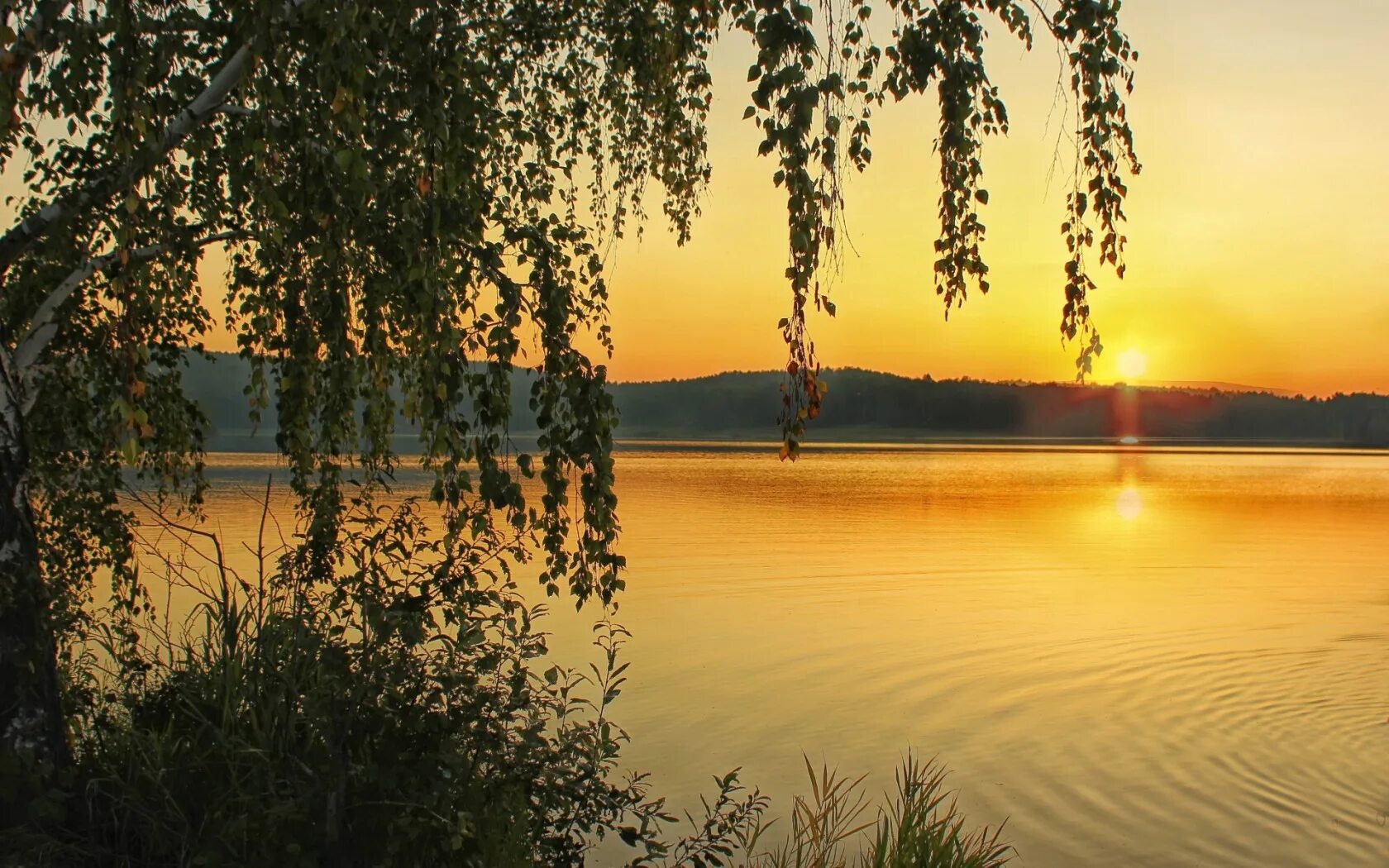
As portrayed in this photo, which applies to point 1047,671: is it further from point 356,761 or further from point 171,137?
point 171,137

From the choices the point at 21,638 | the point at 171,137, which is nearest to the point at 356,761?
the point at 21,638

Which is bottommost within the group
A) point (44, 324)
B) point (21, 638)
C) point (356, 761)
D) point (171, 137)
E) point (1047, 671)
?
point (1047, 671)

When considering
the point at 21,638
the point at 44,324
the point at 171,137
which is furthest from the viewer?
the point at 44,324

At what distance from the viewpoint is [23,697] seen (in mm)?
4707

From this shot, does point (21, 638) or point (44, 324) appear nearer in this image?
point (21, 638)

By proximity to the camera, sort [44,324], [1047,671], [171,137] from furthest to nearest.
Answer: [1047,671], [44,324], [171,137]

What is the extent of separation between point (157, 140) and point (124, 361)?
2.37 feet

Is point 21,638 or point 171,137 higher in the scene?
point 171,137

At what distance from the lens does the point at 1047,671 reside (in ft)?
38.0

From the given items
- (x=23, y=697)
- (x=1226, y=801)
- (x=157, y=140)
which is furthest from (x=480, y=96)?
(x=1226, y=801)

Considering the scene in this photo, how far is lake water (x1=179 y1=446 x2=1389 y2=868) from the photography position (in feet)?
24.6

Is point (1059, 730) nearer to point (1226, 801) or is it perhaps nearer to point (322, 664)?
point (1226, 801)

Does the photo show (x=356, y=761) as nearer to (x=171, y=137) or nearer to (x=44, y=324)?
(x=44, y=324)

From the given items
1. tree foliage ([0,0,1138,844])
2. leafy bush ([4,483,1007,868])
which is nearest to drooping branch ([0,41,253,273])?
tree foliage ([0,0,1138,844])
